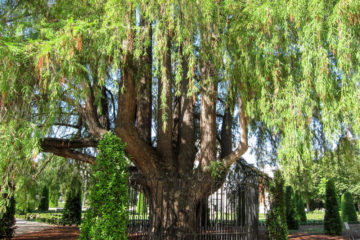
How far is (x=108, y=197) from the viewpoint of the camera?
5.67m

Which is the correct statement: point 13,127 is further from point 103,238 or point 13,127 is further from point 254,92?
point 254,92

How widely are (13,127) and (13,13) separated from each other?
3371 millimetres

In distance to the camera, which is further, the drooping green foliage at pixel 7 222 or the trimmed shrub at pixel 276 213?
the trimmed shrub at pixel 276 213

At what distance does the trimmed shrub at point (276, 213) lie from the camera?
30.1ft

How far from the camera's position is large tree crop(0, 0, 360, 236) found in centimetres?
509

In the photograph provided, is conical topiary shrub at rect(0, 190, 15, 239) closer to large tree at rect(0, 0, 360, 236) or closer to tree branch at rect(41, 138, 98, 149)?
tree branch at rect(41, 138, 98, 149)

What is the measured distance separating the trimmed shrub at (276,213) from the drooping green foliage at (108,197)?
5368 mm

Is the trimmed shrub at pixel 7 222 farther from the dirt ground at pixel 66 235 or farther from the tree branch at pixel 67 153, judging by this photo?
the tree branch at pixel 67 153

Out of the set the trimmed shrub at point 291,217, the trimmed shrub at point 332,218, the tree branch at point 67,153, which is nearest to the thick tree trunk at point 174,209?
the tree branch at point 67,153

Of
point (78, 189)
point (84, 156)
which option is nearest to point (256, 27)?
point (84, 156)

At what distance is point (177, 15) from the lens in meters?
5.72

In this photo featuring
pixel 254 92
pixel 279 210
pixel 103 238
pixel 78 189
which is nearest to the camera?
pixel 103 238

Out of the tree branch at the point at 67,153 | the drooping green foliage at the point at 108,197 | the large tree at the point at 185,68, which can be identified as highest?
the large tree at the point at 185,68

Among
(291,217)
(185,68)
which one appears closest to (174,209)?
(185,68)
